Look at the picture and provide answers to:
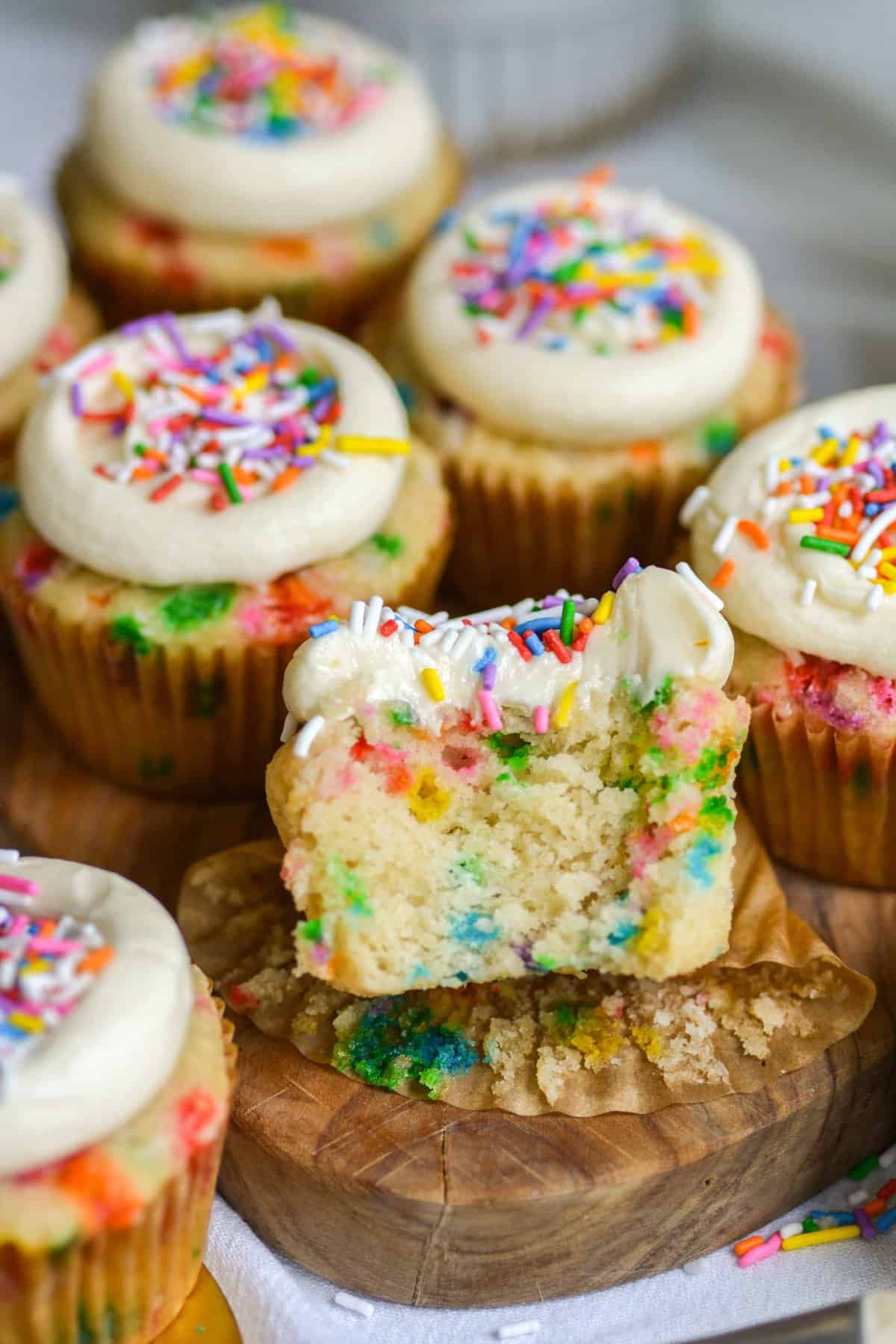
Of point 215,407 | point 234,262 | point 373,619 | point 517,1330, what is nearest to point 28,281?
point 234,262

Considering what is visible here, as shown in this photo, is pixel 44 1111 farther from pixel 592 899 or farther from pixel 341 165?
pixel 341 165

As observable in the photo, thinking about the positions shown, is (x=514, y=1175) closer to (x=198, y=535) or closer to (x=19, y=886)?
(x=19, y=886)

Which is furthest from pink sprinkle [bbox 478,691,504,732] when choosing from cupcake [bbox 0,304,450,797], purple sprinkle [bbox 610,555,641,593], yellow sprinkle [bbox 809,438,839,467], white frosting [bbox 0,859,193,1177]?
yellow sprinkle [bbox 809,438,839,467]

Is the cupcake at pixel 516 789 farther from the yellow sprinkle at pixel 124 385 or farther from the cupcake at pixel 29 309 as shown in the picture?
the cupcake at pixel 29 309

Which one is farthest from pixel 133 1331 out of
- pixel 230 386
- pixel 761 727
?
pixel 230 386

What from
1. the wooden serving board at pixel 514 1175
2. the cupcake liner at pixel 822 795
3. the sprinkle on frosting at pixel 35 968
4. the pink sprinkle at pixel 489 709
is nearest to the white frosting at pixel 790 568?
the cupcake liner at pixel 822 795

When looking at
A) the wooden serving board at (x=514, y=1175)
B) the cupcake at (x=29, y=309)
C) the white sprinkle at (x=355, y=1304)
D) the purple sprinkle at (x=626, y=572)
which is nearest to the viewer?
the wooden serving board at (x=514, y=1175)
